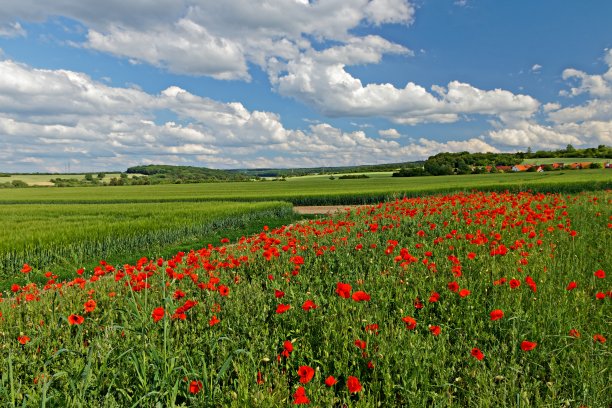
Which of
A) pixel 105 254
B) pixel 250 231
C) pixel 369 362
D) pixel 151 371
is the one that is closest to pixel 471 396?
pixel 369 362

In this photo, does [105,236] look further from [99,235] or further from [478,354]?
Answer: [478,354]

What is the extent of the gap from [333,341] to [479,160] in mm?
105682

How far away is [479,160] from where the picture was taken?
98250 millimetres

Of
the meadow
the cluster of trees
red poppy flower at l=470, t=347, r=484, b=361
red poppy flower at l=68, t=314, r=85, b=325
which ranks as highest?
the cluster of trees

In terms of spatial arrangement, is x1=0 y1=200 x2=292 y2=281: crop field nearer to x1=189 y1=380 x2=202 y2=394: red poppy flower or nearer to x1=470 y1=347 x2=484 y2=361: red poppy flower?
x1=189 y1=380 x2=202 y2=394: red poppy flower

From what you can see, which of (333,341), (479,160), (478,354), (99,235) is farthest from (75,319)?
(479,160)

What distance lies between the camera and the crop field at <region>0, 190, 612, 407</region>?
287 cm

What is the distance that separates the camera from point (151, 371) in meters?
3.29

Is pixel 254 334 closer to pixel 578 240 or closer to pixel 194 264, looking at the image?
pixel 194 264

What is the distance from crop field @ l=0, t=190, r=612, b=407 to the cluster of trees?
272 feet

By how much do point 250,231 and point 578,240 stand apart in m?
17.2

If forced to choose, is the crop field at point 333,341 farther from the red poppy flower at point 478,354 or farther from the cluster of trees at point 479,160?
the cluster of trees at point 479,160

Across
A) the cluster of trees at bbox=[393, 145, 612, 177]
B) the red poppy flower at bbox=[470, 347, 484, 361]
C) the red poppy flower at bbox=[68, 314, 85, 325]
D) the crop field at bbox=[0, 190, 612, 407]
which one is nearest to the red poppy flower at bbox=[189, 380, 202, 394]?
the crop field at bbox=[0, 190, 612, 407]

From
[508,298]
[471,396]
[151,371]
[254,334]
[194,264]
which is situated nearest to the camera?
[471,396]
